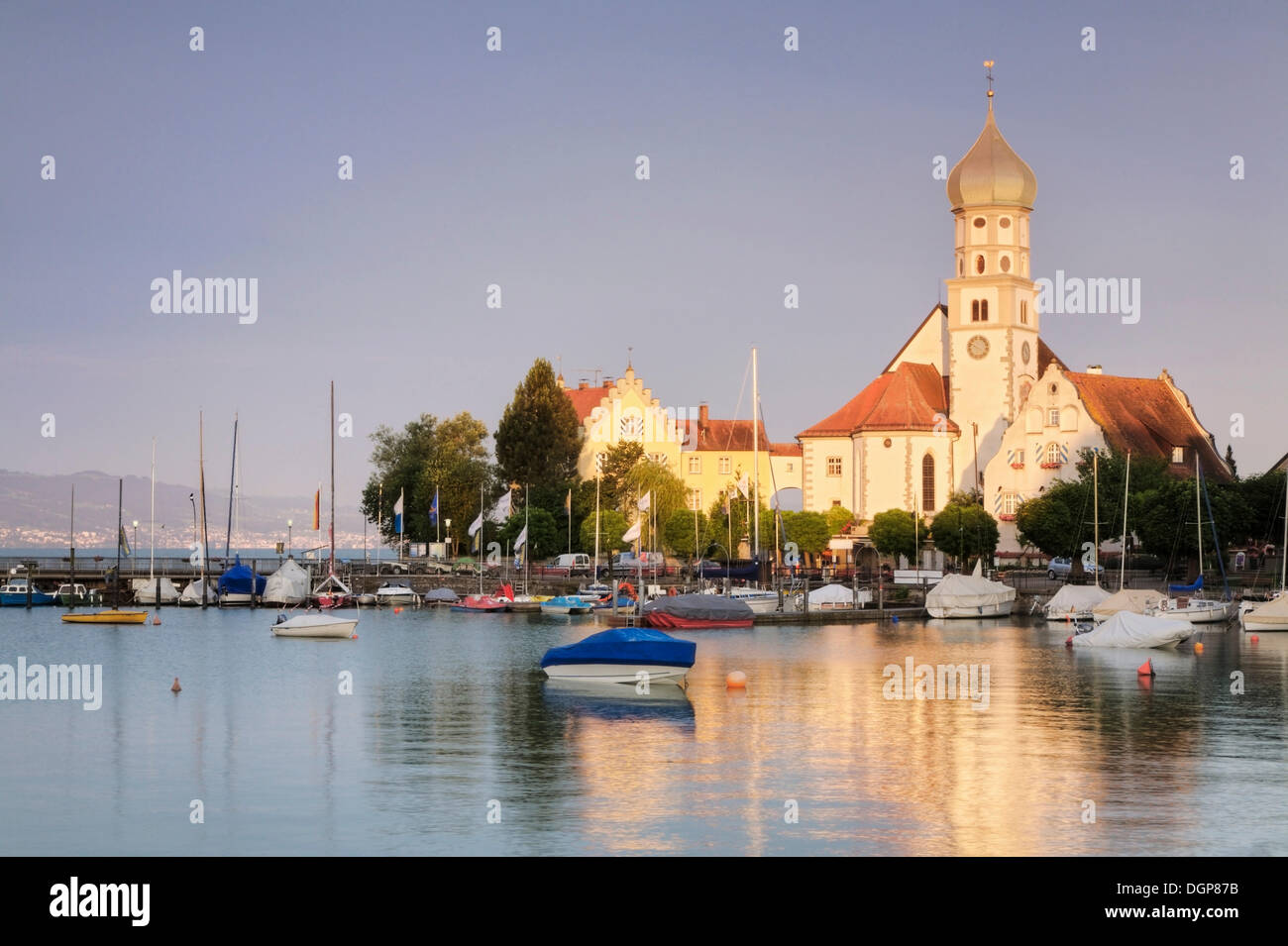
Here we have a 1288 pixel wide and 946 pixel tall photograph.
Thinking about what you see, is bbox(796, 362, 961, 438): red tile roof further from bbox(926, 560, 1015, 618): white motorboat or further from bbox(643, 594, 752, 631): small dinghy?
bbox(643, 594, 752, 631): small dinghy

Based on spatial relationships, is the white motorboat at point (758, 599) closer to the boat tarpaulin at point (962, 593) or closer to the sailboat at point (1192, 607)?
the boat tarpaulin at point (962, 593)

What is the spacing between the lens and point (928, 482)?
397 ft

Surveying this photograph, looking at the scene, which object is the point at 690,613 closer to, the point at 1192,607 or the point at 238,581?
the point at 1192,607

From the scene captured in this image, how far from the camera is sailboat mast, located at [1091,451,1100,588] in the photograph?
94.3 metres

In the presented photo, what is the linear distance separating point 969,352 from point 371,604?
49.9 meters

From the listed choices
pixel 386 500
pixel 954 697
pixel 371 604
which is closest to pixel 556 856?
pixel 954 697

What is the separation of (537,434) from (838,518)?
999 inches

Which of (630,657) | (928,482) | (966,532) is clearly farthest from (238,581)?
(630,657)

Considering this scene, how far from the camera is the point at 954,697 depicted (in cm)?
5006

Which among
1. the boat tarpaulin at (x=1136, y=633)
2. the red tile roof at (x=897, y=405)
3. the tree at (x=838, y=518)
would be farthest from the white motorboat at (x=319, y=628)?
the red tile roof at (x=897, y=405)

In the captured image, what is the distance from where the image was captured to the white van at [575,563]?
113 metres

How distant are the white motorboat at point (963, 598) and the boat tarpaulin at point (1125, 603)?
10.8m
